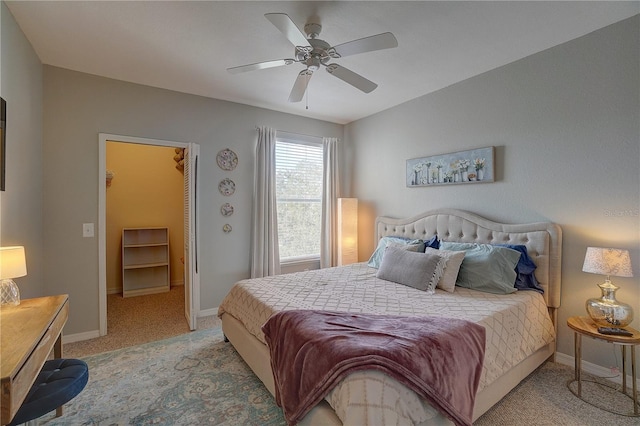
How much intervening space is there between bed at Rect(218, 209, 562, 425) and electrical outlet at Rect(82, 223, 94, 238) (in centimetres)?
168

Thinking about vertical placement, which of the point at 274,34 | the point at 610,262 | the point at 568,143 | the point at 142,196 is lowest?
the point at 610,262

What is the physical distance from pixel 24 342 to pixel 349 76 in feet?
8.32

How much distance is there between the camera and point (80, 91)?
3049 mm

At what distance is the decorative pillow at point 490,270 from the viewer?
98.4 inches

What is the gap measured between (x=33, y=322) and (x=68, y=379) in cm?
36

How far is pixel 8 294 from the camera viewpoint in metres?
1.79

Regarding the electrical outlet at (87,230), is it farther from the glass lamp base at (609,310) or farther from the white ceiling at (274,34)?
the glass lamp base at (609,310)

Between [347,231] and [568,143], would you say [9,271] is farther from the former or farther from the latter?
[568,143]

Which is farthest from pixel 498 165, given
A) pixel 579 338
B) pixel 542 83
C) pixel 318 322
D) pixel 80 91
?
pixel 80 91

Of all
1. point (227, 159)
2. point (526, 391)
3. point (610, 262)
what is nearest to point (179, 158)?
point (227, 159)

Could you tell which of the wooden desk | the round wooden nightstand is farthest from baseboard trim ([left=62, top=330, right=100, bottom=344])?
the round wooden nightstand

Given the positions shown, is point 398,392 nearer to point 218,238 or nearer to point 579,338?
point 579,338

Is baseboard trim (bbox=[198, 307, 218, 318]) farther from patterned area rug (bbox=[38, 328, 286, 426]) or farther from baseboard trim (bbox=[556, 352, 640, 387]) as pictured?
baseboard trim (bbox=[556, 352, 640, 387])

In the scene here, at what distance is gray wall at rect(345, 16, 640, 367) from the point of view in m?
2.26
